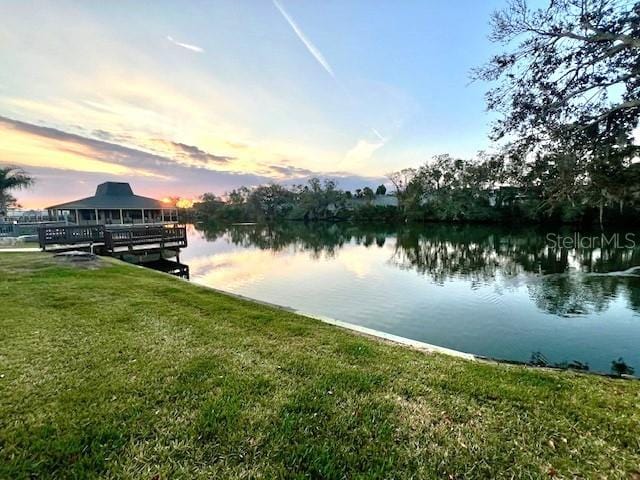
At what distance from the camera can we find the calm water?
19.4 ft

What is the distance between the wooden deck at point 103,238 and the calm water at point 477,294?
2069 mm

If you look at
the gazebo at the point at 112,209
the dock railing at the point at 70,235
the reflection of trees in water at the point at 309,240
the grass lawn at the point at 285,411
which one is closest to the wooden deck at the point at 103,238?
the dock railing at the point at 70,235

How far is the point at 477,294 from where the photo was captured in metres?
9.33

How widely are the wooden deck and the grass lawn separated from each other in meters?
10.7

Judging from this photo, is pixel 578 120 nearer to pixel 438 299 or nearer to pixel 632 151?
pixel 632 151

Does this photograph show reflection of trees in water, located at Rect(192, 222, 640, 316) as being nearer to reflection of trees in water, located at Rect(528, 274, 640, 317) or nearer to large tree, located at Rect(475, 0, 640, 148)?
reflection of trees in water, located at Rect(528, 274, 640, 317)

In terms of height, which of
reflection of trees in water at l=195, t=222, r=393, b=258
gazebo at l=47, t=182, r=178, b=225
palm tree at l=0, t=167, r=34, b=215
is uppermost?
palm tree at l=0, t=167, r=34, b=215

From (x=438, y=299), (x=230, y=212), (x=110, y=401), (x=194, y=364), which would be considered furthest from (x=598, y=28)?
(x=230, y=212)

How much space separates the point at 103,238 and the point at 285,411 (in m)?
14.7

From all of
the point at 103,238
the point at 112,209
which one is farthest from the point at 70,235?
the point at 112,209

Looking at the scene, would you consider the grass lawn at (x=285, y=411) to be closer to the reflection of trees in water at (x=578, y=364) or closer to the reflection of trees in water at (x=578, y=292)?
the reflection of trees in water at (x=578, y=364)

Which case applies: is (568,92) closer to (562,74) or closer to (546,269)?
(562,74)

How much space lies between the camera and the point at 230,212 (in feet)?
226

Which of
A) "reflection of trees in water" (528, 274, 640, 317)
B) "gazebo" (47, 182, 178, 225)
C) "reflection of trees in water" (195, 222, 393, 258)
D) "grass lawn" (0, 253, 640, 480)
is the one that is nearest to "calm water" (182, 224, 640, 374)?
"reflection of trees in water" (528, 274, 640, 317)
